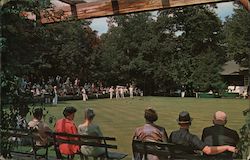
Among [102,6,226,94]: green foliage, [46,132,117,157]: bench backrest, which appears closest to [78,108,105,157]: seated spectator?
[46,132,117,157]: bench backrest

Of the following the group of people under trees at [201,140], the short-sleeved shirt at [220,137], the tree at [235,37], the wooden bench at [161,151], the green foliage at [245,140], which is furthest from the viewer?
the tree at [235,37]

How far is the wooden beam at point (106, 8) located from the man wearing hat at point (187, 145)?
1.82 meters

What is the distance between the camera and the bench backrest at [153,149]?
5590 millimetres

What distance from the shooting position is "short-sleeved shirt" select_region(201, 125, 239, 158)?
5.84m

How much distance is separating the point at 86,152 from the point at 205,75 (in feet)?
90.4

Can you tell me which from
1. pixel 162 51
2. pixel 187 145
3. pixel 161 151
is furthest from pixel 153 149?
pixel 162 51

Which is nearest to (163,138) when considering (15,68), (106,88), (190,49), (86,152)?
(86,152)

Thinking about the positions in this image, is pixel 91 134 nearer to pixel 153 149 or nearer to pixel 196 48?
pixel 153 149

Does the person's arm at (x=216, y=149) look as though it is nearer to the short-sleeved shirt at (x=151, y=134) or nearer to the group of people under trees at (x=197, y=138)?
the group of people under trees at (x=197, y=138)

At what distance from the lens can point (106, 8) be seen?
299 inches

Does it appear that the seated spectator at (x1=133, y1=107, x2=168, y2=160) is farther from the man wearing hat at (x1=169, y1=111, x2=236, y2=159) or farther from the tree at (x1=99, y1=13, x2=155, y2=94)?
the tree at (x1=99, y1=13, x2=155, y2=94)

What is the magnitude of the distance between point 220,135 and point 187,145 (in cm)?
46

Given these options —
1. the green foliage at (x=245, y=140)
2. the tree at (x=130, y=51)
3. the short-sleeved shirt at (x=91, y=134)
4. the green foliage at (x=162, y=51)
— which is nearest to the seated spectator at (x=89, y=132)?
the short-sleeved shirt at (x=91, y=134)

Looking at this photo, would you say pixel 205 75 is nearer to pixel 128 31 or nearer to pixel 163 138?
pixel 128 31
